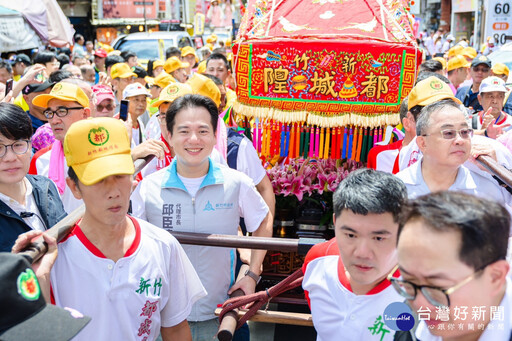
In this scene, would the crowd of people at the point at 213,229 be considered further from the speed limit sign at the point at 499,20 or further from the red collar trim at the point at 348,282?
the speed limit sign at the point at 499,20

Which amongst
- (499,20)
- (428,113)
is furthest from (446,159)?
(499,20)

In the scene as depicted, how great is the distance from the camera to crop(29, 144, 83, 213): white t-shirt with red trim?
2977 millimetres

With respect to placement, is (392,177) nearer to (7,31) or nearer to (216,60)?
(216,60)

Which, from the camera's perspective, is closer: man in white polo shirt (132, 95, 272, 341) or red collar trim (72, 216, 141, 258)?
red collar trim (72, 216, 141, 258)

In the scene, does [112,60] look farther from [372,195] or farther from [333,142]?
[372,195]

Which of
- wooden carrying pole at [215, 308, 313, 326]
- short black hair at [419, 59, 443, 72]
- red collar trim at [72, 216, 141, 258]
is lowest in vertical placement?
wooden carrying pole at [215, 308, 313, 326]

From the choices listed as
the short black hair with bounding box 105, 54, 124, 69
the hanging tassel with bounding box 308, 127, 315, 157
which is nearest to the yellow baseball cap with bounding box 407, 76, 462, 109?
the hanging tassel with bounding box 308, 127, 315, 157

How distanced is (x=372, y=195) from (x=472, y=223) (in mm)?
539

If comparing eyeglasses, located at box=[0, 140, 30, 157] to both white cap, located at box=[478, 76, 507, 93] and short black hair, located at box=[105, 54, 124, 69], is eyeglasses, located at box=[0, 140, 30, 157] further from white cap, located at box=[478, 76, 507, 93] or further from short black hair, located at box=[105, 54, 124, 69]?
short black hair, located at box=[105, 54, 124, 69]

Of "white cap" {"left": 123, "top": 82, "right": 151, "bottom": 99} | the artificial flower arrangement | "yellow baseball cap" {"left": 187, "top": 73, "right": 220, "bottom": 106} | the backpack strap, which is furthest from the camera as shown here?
"white cap" {"left": 123, "top": 82, "right": 151, "bottom": 99}

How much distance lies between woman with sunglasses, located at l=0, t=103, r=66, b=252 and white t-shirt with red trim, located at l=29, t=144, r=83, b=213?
631mm

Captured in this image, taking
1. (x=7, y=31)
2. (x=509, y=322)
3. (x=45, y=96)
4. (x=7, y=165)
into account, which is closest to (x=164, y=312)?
(x=7, y=165)

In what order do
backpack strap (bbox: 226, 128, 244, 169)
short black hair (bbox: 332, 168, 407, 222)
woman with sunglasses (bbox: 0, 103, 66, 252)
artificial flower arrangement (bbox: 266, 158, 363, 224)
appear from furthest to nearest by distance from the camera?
artificial flower arrangement (bbox: 266, 158, 363, 224) → backpack strap (bbox: 226, 128, 244, 169) → woman with sunglasses (bbox: 0, 103, 66, 252) → short black hair (bbox: 332, 168, 407, 222)

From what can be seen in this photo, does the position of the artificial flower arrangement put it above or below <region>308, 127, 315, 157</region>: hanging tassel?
below
